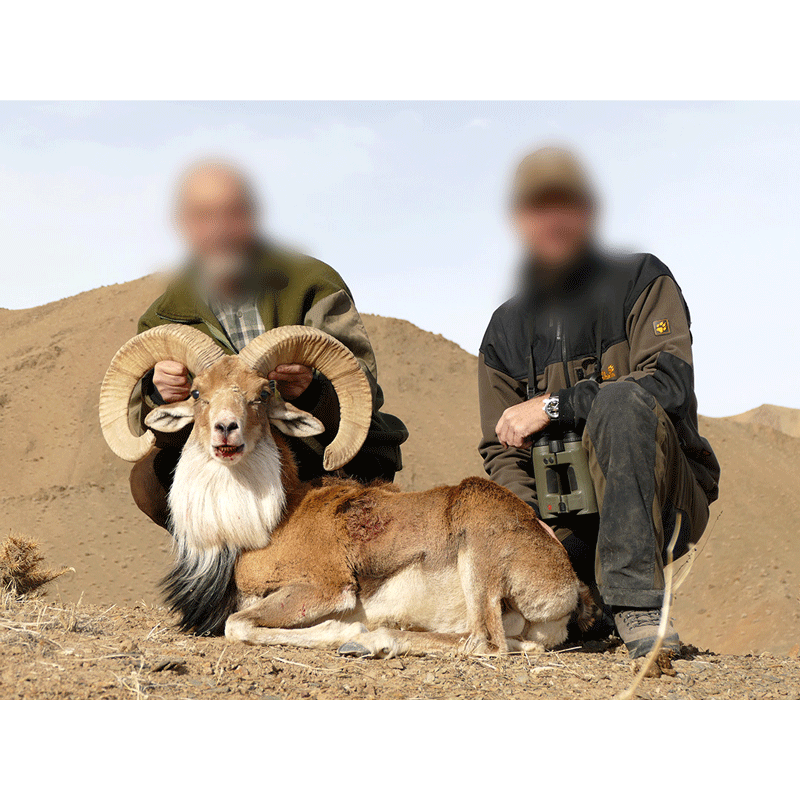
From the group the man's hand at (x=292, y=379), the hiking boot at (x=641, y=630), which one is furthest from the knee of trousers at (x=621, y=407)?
the man's hand at (x=292, y=379)

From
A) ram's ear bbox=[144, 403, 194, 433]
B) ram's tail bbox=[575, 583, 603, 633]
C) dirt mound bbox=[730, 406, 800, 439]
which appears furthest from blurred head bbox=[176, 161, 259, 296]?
dirt mound bbox=[730, 406, 800, 439]

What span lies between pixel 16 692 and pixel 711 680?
12.3ft

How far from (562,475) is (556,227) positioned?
1910 millimetres

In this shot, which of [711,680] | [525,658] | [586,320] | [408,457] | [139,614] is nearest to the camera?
[711,680]

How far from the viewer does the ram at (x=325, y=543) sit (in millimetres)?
5746

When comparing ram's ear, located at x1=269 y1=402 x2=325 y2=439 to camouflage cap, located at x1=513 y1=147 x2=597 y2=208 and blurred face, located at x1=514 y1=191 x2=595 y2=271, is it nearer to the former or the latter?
blurred face, located at x1=514 y1=191 x2=595 y2=271

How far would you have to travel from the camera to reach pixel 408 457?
23922mm

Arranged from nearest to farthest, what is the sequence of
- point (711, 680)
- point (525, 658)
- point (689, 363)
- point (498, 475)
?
point (711, 680) < point (525, 658) < point (689, 363) < point (498, 475)

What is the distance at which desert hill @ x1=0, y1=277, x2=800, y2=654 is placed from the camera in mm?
Answer: 14062

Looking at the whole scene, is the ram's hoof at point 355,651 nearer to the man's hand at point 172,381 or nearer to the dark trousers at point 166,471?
the dark trousers at point 166,471

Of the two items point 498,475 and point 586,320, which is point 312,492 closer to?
point 498,475

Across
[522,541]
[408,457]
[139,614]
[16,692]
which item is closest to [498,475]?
[522,541]

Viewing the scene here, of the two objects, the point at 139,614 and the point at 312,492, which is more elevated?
the point at 312,492

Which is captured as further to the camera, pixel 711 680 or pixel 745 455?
pixel 745 455
